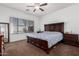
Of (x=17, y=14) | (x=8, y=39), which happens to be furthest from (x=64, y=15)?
(x=8, y=39)

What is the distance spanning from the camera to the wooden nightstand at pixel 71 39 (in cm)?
445

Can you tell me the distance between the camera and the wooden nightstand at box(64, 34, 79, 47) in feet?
14.6

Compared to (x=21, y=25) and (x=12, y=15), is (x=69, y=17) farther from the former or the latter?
(x=12, y=15)

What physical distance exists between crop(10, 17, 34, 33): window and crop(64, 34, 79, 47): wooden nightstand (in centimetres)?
399

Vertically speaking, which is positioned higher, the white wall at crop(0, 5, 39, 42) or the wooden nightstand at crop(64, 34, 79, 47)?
the white wall at crop(0, 5, 39, 42)

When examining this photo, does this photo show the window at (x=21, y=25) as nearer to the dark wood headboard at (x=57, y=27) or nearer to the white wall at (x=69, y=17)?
the dark wood headboard at (x=57, y=27)

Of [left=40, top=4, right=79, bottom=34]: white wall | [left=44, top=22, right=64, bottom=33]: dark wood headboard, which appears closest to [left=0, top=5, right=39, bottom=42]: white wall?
[left=44, top=22, right=64, bottom=33]: dark wood headboard

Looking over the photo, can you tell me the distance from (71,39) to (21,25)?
4729 mm

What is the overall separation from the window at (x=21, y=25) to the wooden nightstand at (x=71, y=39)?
13.1ft

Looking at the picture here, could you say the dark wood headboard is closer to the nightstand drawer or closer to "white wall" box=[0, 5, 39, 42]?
the nightstand drawer

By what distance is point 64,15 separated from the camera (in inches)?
219

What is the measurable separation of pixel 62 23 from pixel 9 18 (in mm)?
4538

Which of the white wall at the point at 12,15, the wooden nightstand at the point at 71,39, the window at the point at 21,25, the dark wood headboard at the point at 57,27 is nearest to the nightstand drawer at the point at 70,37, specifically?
the wooden nightstand at the point at 71,39

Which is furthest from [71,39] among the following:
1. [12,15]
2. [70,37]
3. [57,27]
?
[12,15]
